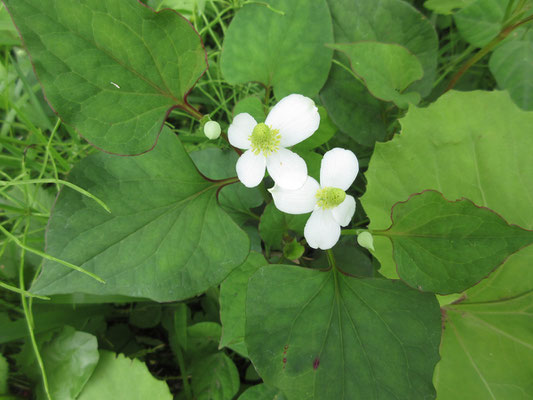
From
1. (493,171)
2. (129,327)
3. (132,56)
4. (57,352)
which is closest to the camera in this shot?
(132,56)

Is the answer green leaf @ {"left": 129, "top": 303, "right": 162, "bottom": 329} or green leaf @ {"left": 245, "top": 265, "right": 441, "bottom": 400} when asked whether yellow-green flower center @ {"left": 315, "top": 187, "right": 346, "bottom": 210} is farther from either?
green leaf @ {"left": 129, "top": 303, "right": 162, "bottom": 329}

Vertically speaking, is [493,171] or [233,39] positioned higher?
[233,39]

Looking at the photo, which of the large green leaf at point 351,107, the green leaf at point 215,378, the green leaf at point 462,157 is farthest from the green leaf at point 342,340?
the large green leaf at point 351,107

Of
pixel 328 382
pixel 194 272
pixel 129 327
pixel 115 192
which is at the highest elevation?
pixel 115 192

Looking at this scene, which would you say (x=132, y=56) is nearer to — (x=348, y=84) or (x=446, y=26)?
(x=348, y=84)

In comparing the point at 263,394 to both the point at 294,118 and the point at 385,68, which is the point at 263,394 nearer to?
the point at 294,118

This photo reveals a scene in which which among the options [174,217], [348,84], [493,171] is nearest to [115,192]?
[174,217]
